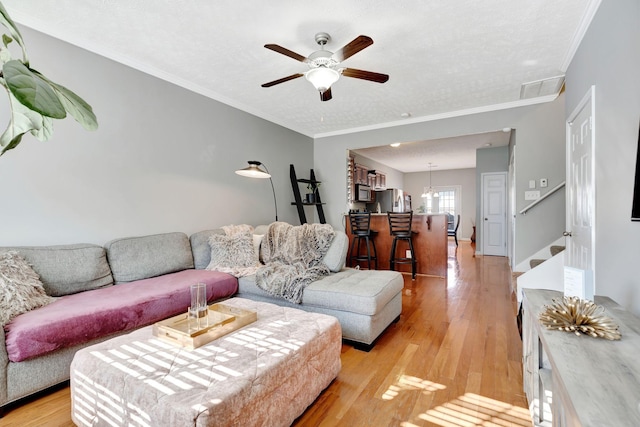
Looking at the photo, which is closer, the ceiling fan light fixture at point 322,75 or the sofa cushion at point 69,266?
the sofa cushion at point 69,266

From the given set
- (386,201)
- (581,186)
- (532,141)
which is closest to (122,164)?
(581,186)

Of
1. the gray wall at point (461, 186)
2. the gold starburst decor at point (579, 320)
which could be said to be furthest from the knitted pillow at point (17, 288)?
the gray wall at point (461, 186)

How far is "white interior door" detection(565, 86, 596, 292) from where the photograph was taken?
2.22 meters

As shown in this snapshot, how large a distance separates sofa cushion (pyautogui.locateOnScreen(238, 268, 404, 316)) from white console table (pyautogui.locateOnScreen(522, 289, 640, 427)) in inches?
41.8

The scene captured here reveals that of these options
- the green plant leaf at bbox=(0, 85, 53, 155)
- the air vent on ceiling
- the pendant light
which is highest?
the air vent on ceiling

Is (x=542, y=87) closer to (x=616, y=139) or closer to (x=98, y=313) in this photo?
(x=616, y=139)

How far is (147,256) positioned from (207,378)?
1.95m

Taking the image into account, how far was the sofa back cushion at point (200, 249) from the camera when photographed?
127 inches

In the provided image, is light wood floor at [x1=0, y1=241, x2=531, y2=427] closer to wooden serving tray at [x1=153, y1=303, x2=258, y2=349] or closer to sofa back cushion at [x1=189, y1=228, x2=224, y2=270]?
wooden serving tray at [x1=153, y1=303, x2=258, y2=349]

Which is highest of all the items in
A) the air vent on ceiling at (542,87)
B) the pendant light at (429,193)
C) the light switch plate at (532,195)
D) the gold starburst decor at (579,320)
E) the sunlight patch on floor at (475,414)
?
the air vent on ceiling at (542,87)

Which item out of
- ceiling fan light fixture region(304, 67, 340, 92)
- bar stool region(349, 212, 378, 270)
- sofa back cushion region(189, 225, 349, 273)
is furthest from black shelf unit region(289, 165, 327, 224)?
ceiling fan light fixture region(304, 67, 340, 92)

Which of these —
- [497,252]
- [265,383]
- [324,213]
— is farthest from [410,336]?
[497,252]

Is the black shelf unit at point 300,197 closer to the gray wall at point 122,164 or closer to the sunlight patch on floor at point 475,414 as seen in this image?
the gray wall at point 122,164

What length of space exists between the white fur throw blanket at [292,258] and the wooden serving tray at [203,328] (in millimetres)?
737
